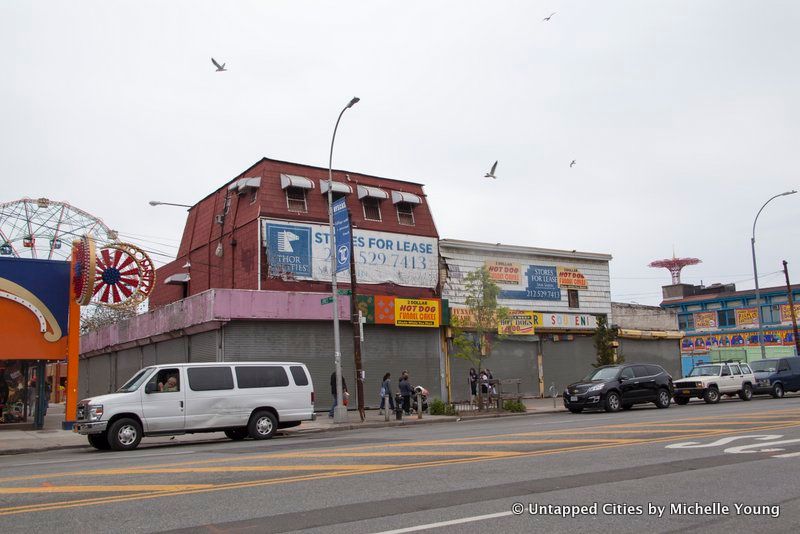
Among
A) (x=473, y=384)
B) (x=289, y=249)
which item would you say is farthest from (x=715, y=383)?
(x=289, y=249)

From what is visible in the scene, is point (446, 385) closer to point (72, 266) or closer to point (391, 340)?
point (391, 340)

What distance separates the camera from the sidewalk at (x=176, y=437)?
61.3ft

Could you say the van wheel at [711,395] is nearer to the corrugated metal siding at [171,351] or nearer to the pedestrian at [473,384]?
the pedestrian at [473,384]

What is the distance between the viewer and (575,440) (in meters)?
13.8

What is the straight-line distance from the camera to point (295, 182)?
1171 inches

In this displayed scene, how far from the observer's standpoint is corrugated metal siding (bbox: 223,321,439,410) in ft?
89.1

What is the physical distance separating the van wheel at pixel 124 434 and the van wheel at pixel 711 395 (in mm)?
21815

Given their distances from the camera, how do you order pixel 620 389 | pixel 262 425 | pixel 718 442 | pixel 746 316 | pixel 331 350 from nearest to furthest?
pixel 718 442 < pixel 262 425 < pixel 620 389 < pixel 331 350 < pixel 746 316

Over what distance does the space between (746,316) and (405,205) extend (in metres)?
45.9

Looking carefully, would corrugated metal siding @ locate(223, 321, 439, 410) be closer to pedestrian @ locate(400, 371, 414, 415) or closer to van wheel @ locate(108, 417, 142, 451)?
pedestrian @ locate(400, 371, 414, 415)

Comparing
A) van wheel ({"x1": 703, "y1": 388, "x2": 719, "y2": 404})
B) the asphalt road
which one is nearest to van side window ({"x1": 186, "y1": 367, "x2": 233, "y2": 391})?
the asphalt road

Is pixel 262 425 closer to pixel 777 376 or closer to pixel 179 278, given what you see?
pixel 179 278

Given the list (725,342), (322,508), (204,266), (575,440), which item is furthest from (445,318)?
A: (725,342)

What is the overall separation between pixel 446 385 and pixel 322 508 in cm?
2507
